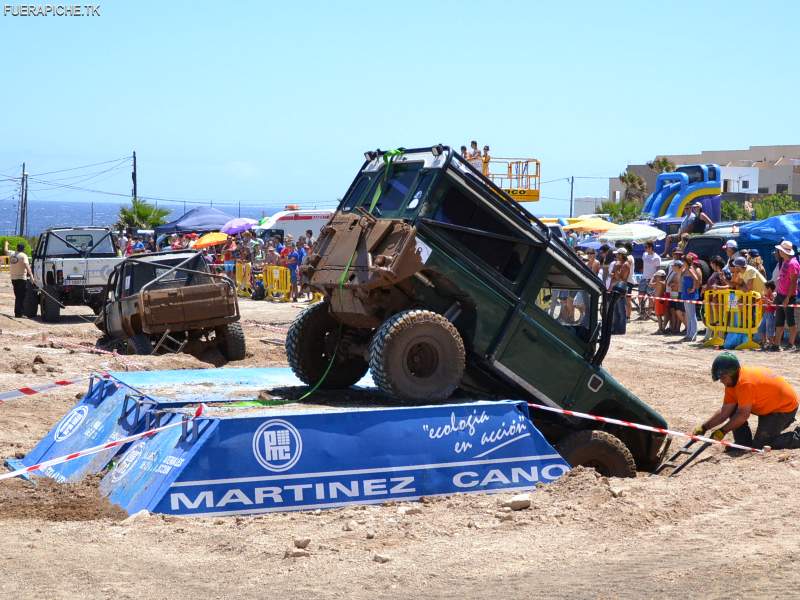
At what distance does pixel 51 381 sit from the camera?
48.3ft

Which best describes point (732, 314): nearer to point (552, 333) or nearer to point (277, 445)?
point (552, 333)

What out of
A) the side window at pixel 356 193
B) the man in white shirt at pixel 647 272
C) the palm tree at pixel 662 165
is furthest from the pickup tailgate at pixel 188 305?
the palm tree at pixel 662 165

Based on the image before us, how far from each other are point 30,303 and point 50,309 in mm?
1556

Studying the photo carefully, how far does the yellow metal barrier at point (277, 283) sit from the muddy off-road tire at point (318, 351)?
20.6 m

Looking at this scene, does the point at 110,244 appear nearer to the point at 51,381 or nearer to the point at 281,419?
the point at 51,381

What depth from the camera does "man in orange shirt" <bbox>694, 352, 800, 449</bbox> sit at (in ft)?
33.1

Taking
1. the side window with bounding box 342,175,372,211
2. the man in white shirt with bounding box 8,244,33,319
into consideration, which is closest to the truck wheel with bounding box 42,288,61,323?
the man in white shirt with bounding box 8,244,33,319

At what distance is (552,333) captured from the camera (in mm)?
10086

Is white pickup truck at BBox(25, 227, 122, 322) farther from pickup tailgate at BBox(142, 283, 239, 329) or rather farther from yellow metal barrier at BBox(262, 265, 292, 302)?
pickup tailgate at BBox(142, 283, 239, 329)

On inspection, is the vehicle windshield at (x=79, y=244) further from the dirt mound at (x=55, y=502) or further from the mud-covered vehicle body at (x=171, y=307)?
the dirt mound at (x=55, y=502)

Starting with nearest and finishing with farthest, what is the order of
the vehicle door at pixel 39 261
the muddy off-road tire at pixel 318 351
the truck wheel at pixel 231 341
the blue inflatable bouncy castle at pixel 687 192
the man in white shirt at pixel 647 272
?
the muddy off-road tire at pixel 318 351, the truck wheel at pixel 231 341, the man in white shirt at pixel 647 272, the vehicle door at pixel 39 261, the blue inflatable bouncy castle at pixel 687 192

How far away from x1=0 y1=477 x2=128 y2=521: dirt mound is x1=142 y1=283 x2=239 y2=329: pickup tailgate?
23.9ft

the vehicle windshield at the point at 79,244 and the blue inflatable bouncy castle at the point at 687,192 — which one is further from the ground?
the blue inflatable bouncy castle at the point at 687,192

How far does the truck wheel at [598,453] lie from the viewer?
32.6 feet
